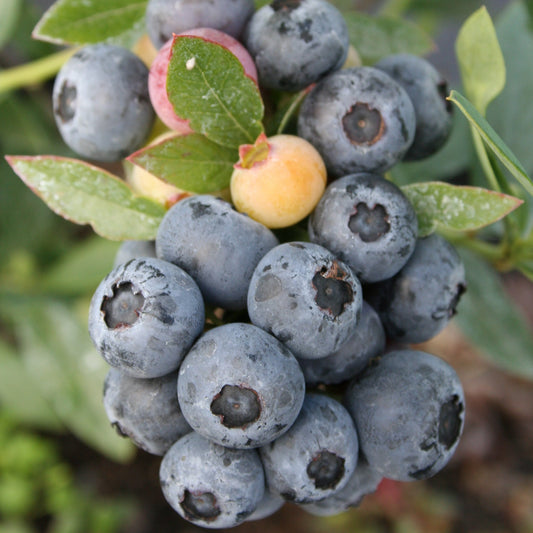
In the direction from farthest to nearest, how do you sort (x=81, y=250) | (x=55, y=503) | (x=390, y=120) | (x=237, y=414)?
(x=55, y=503)
(x=81, y=250)
(x=390, y=120)
(x=237, y=414)

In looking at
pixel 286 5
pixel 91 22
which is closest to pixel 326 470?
pixel 286 5

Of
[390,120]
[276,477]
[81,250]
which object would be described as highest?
[390,120]

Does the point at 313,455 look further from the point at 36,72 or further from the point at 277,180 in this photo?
the point at 36,72

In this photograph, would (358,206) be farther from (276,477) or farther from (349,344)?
(276,477)

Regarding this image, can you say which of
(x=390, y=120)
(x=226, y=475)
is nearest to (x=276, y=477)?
(x=226, y=475)

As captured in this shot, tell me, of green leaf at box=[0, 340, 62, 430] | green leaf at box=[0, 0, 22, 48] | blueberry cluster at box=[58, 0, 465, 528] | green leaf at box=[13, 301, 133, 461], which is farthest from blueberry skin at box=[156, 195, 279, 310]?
green leaf at box=[0, 340, 62, 430]

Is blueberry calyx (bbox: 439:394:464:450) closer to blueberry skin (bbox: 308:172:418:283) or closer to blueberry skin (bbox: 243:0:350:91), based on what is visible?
blueberry skin (bbox: 308:172:418:283)

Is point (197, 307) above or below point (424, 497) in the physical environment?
above
